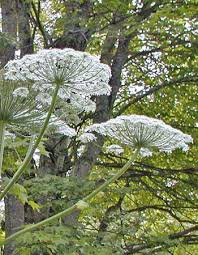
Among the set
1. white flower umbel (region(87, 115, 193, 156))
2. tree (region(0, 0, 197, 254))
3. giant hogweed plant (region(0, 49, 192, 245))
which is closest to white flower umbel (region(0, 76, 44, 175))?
giant hogweed plant (region(0, 49, 192, 245))

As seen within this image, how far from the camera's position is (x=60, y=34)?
23.3ft

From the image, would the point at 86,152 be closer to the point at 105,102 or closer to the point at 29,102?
the point at 105,102

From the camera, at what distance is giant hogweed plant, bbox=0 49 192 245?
5.75 ft

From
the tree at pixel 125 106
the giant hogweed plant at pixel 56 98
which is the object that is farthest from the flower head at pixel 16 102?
the tree at pixel 125 106

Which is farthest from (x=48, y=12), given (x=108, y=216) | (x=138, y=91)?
(x=108, y=216)

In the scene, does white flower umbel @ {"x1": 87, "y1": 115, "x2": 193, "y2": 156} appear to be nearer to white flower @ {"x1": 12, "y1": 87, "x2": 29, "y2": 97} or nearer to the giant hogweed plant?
the giant hogweed plant

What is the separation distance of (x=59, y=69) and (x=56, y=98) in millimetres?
100

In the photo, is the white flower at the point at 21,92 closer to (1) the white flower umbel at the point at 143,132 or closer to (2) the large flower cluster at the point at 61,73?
(2) the large flower cluster at the point at 61,73

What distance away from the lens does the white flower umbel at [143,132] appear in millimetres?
1853

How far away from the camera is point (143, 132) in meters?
1.90

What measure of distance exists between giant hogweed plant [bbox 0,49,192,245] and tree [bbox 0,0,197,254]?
229 centimetres

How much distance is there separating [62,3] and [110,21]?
85cm

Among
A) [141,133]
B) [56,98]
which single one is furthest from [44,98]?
[141,133]

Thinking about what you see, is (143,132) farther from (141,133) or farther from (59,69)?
(59,69)
